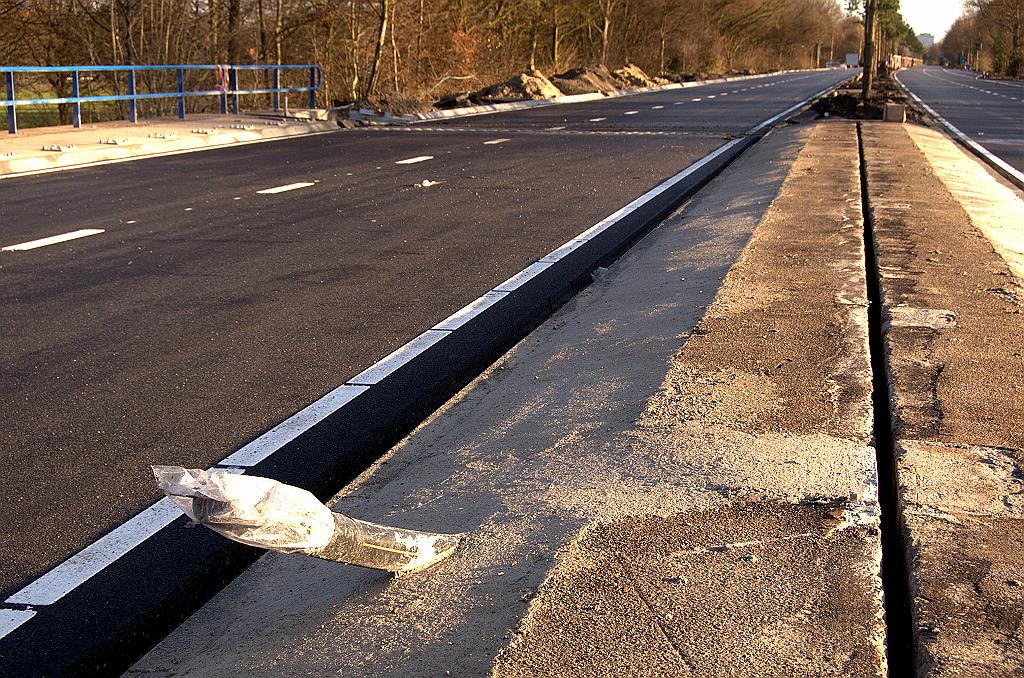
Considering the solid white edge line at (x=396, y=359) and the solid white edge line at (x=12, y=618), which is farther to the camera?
the solid white edge line at (x=396, y=359)

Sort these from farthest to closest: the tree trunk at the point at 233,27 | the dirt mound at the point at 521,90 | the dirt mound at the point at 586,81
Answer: the dirt mound at the point at 586,81 → the tree trunk at the point at 233,27 → the dirt mound at the point at 521,90

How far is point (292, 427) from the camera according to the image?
509 centimetres

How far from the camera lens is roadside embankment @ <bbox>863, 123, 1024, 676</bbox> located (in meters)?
2.74

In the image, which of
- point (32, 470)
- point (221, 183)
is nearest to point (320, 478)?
point (32, 470)

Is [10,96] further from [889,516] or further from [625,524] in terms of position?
[889,516]

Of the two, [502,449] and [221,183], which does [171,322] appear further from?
[221,183]

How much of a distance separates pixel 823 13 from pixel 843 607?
7813 inches

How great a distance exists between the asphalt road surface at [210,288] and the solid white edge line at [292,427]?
0.07 meters

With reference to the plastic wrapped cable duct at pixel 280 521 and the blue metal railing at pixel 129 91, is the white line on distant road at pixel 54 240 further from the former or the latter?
the blue metal railing at pixel 129 91

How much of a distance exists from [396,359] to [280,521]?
3.73m

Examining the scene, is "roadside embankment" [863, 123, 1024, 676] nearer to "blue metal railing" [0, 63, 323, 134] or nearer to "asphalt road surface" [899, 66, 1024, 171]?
"asphalt road surface" [899, 66, 1024, 171]

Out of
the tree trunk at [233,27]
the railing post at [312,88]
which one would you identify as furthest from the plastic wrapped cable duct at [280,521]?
the tree trunk at [233,27]

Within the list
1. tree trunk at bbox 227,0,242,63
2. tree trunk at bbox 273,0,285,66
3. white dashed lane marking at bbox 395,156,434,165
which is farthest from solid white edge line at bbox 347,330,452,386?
tree trunk at bbox 227,0,242,63

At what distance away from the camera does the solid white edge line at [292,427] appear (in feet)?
15.3
